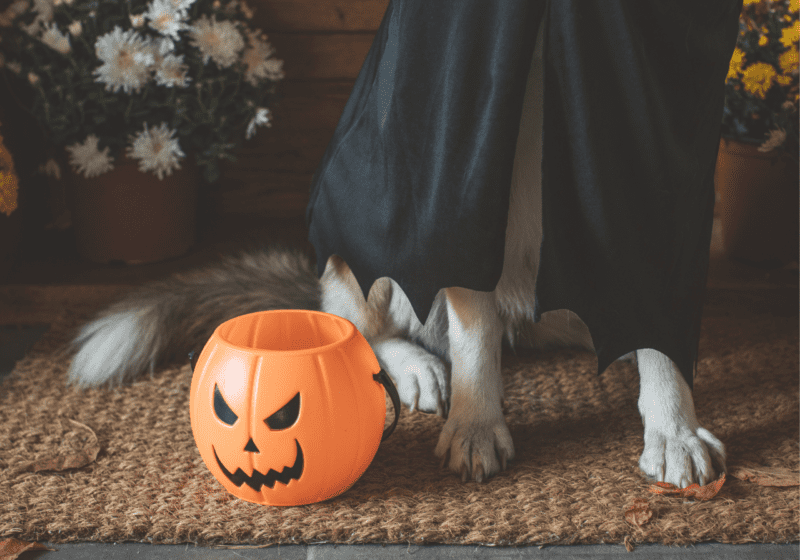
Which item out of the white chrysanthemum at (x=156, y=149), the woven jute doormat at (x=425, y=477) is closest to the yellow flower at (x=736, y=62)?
the woven jute doormat at (x=425, y=477)

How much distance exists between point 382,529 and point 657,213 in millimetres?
612

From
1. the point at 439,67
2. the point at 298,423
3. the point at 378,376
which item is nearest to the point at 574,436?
the point at 378,376

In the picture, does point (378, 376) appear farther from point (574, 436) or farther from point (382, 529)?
point (574, 436)

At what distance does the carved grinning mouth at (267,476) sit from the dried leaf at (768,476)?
67 cm

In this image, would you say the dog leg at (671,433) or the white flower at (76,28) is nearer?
the dog leg at (671,433)

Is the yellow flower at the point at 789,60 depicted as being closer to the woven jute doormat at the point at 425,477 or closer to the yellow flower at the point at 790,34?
the yellow flower at the point at 790,34

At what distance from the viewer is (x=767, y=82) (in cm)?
167

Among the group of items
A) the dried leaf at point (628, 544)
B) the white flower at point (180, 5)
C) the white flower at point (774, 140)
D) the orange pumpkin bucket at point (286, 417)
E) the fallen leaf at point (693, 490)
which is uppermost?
the white flower at point (180, 5)

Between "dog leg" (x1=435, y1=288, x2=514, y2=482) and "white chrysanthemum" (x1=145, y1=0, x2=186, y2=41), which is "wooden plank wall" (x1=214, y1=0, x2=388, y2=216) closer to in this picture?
"white chrysanthemum" (x1=145, y1=0, x2=186, y2=41)

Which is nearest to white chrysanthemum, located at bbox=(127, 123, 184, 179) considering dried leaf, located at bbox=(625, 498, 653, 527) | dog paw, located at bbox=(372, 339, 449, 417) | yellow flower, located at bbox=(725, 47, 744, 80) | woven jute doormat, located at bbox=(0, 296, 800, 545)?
woven jute doormat, located at bbox=(0, 296, 800, 545)

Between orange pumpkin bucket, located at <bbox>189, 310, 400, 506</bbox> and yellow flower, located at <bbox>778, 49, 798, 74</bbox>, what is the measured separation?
1379 mm

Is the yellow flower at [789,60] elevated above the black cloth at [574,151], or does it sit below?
above

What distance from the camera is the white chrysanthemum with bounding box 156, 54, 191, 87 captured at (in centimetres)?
165

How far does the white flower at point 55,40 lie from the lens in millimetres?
1594
